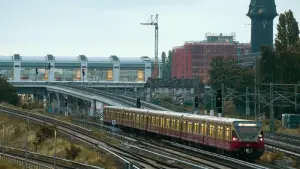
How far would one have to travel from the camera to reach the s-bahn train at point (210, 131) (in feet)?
162

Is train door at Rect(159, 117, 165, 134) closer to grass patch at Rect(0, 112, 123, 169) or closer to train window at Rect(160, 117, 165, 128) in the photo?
train window at Rect(160, 117, 165, 128)

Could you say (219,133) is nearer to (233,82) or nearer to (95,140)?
(95,140)

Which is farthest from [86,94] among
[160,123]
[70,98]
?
[160,123]

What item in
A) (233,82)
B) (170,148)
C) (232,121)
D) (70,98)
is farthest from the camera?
(70,98)

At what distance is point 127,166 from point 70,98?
14611 centimetres

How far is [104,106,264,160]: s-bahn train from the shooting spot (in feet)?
162

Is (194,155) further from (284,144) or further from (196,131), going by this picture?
(284,144)

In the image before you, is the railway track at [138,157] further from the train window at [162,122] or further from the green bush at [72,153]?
the train window at [162,122]

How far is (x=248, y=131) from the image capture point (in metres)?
49.8

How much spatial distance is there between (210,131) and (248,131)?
556 cm

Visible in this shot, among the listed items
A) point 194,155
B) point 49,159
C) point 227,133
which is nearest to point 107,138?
point 49,159

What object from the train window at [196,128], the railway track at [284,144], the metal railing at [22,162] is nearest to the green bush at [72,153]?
the metal railing at [22,162]

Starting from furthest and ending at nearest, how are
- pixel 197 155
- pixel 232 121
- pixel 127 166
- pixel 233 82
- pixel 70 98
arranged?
pixel 70 98 → pixel 233 82 → pixel 197 155 → pixel 232 121 → pixel 127 166

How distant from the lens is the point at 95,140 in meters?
71.1
